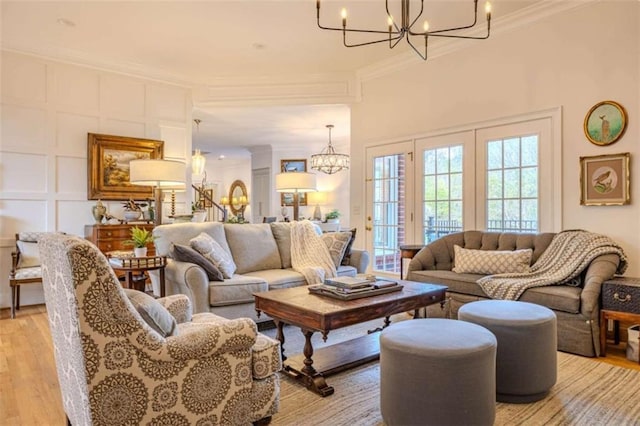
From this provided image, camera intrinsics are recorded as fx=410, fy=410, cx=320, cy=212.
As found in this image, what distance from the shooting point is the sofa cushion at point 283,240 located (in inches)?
175

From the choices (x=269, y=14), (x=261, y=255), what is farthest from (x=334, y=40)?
(x=261, y=255)

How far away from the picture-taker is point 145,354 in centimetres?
165

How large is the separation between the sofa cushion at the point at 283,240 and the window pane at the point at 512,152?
248cm

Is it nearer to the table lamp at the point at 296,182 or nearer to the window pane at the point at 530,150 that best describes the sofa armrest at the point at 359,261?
the table lamp at the point at 296,182

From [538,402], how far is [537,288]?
47.9 inches

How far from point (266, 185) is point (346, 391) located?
8.02m

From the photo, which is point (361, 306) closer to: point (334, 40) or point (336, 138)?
point (334, 40)

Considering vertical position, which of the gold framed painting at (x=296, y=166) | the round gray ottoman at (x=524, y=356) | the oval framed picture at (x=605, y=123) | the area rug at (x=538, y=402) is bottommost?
the area rug at (x=538, y=402)

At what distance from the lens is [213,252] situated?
3.62 m

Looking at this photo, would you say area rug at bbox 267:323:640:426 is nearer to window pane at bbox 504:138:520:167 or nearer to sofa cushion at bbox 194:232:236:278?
sofa cushion at bbox 194:232:236:278

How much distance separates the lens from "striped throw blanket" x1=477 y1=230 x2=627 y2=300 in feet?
10.7

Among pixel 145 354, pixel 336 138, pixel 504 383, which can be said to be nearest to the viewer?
pixel 145 354

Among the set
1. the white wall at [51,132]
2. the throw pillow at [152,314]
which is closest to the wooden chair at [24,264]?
the white wall at [51,132]

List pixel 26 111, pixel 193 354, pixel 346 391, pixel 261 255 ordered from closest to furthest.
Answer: pixel 193 354
pixel 346 391
pixel 261 255
pixel 26 111
